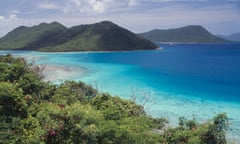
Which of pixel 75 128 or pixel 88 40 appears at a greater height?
pixel 88 40

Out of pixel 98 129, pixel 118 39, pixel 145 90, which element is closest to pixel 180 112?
pixel 145 90

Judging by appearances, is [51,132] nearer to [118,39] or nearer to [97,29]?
[118,39]

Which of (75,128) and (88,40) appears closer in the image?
(75,128)

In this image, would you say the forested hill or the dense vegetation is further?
the forested hill

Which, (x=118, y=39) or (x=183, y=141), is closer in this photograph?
(x=183, y=141)

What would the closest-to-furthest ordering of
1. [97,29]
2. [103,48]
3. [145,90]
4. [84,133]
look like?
[84,133], [145,90], [103,48], [97,29]

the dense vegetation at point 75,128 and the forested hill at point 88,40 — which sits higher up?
the forested hill at point 88,40

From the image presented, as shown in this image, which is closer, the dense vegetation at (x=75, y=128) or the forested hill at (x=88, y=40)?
the dense vegetation at (x=75, y=128)

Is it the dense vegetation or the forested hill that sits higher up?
the forested hill
